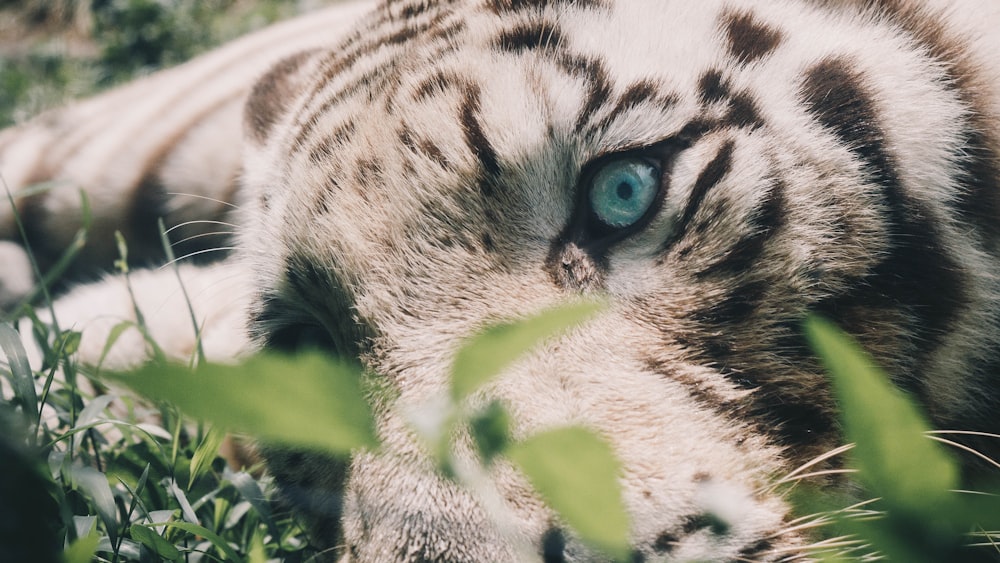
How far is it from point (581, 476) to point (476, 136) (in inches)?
31.4

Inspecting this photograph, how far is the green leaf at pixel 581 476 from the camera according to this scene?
0.40m

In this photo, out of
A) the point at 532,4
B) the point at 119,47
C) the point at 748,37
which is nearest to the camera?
the point at 748,37

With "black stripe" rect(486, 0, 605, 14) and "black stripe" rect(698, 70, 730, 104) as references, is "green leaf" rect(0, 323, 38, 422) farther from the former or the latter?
"black stripe" rect(698, 70, 730, 104)

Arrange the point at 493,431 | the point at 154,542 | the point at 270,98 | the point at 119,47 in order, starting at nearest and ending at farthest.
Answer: the point at 493,431
the point at 154,542
the point at 270,98
the point at 119,47

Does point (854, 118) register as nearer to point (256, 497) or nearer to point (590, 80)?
point (590, 80)

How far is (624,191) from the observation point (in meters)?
1.13

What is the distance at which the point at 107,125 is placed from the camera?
3.08 metres

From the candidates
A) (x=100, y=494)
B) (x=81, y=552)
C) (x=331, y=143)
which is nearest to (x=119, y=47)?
(x=331, y=143)

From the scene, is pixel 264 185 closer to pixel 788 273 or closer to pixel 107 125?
pixel 788 273

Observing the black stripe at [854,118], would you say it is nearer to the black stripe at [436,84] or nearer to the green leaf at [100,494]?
the black stripe at [436,84]

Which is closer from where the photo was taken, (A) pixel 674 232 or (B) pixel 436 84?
(A) pixel 674 232

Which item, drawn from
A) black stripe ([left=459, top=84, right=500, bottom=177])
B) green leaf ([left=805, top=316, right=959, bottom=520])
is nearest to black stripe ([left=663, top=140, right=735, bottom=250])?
black stripe ([left=459, top=84, right=500, bottom=177])

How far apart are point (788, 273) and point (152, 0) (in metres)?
4.63

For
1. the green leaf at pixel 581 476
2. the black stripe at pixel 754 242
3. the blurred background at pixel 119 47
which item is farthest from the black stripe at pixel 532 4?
the blurred background at pixel 119 47
